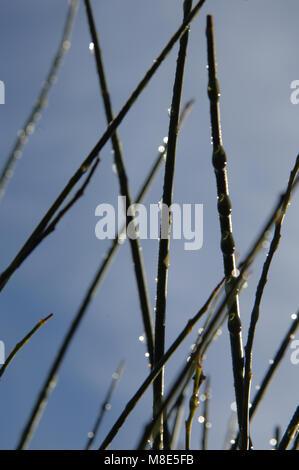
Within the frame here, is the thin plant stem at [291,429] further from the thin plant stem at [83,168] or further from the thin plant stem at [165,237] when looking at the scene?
the thin plant stem at [83,168]

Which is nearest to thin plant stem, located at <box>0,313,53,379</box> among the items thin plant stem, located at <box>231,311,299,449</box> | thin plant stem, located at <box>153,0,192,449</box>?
thin plant stem, located at <box>153,0,192,449</box>

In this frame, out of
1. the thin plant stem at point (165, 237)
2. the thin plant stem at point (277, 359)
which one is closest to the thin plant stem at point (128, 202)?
the thin plant stem at point (165, 237)

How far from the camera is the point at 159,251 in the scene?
0.56 metres

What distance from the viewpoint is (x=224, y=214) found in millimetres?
583

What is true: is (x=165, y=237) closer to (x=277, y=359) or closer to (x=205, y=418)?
(x=277, y=359)

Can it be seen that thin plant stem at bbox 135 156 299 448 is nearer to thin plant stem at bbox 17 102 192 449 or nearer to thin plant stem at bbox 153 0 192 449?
thin plant stem at bbox 153 0 192 449

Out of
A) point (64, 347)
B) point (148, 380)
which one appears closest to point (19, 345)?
point (64, 347)

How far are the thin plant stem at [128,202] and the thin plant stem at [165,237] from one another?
0.08ft

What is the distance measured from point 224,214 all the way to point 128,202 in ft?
0.36

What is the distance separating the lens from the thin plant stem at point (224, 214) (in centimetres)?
55

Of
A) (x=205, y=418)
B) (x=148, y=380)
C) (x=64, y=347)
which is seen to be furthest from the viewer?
(x=205, y=418)
